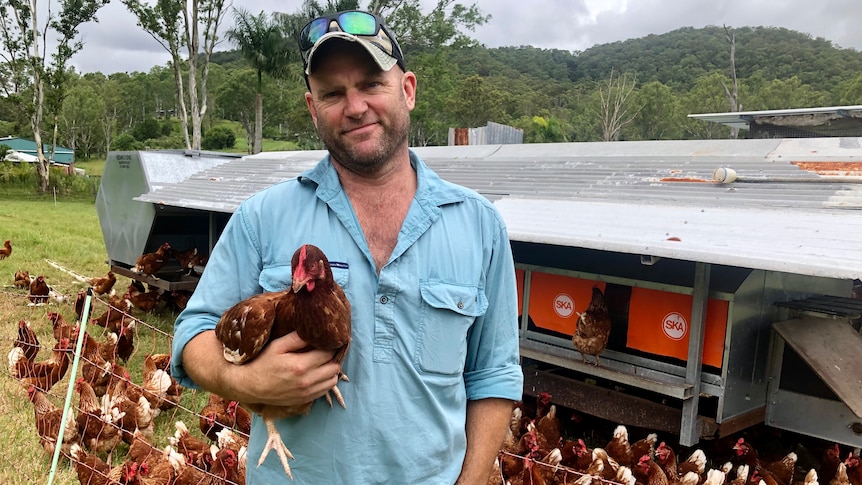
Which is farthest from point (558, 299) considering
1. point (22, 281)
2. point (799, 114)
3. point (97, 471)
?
point (22, 281)

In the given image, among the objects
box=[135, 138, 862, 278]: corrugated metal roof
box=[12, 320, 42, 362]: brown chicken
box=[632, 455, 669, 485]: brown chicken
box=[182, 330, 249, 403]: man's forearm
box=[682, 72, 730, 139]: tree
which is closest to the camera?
box=[182, 330, 249, 403]: man's forearm

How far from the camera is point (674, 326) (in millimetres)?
4355

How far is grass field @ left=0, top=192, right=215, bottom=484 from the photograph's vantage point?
14.8ft

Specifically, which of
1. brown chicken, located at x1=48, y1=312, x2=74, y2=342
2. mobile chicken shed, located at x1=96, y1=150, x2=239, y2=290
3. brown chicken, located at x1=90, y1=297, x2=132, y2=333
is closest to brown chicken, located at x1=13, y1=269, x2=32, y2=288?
mobile chicken shed, located at x1=96, y1=150, x2=239, y2=290

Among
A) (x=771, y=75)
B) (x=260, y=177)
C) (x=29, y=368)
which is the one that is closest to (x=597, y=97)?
(x=771, y=75)

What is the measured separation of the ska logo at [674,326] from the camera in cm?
430

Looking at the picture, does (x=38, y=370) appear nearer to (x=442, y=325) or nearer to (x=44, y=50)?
(x=442, y=325)

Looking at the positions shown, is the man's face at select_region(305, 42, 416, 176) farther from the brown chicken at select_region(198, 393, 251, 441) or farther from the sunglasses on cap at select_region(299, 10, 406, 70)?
the brown chicken at select_region(198, 393, 251, 441)

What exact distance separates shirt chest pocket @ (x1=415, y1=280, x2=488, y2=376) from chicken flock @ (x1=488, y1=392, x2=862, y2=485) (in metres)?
2.33

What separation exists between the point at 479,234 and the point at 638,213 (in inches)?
96.6

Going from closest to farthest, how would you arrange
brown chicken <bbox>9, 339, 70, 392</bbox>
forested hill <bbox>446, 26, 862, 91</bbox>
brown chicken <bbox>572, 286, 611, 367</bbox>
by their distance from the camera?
brown chicken <bbox>572, 286, 611, 367</bbox> < brown chicken <bbox>9, 339, 70, 392</bbox> < forested hill <bbox>446, 26, 862, 91</bbox>

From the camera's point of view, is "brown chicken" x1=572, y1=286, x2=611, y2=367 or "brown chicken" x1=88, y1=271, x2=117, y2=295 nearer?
"brown chicken" x1=572, y1=286, x2=611, y2=367

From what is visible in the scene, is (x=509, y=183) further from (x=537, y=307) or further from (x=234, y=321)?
(x=234, y=321)

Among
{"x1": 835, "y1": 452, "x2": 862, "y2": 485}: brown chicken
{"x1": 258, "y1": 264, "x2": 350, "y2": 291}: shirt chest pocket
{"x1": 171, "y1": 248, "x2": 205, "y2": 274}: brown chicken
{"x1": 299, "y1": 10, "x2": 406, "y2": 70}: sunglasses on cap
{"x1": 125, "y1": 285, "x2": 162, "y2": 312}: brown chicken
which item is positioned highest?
{"x1": 299, "y1": 10, "x2": 406, "y2": 70}: sunglasses on cap
